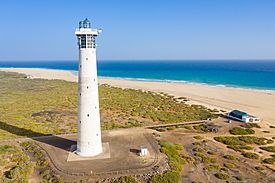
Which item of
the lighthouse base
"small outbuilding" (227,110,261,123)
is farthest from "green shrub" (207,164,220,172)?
"small outbuilding" (227,110,261,123)

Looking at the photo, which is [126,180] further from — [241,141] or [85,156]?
[241,141]

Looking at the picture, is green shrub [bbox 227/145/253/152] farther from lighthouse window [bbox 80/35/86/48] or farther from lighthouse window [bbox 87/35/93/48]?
lighthouse window [bbox 80/35/86/48]

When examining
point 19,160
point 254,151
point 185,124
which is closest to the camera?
point 19,160

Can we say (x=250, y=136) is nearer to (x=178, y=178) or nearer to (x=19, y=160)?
(x=178, y=178)

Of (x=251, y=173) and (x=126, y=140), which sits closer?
(x=251, y=173)

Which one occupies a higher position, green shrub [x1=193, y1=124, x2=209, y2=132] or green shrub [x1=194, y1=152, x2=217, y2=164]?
green shrub [x1=193, y1=124, x2=209, y2=132]

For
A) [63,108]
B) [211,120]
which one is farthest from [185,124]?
[63,108]

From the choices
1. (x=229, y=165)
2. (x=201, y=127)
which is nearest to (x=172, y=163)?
(x=229, y=165)
